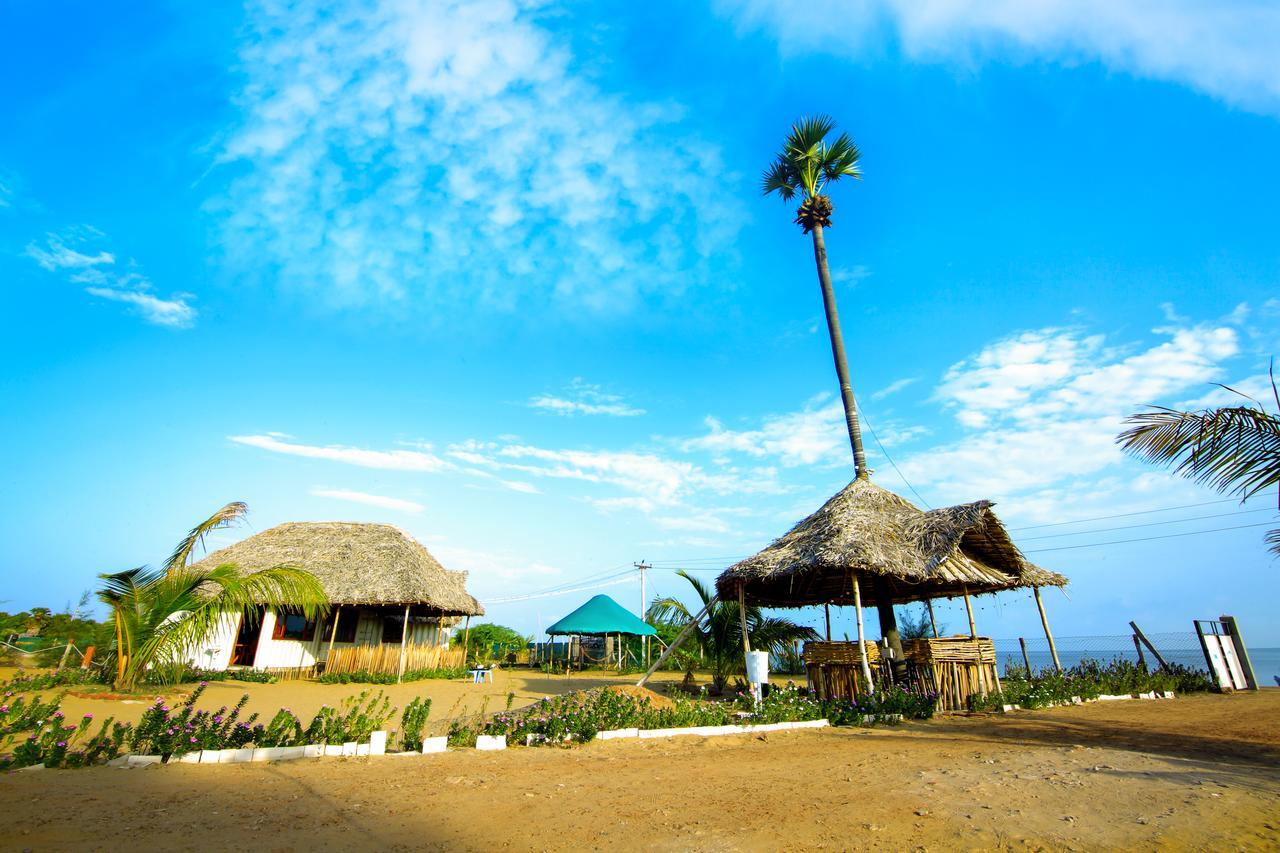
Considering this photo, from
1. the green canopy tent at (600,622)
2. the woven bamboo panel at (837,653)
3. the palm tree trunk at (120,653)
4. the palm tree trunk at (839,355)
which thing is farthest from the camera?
the green canopy tent at (600,622)

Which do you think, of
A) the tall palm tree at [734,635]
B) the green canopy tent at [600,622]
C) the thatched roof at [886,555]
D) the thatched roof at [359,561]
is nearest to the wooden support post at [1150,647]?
the thatched roof at [886,555]

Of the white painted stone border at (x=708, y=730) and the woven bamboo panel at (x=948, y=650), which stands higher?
the woven bamboo panel at (x=948, y=650)

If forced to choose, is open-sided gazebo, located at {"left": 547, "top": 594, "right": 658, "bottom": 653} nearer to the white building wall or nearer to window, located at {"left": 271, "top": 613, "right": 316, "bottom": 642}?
the white building wall

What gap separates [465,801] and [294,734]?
2.94m

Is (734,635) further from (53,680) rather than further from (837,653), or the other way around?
(53,680)

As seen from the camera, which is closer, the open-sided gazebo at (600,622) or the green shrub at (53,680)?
the green shrub at (53,680)

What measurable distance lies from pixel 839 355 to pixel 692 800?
14443 millimetres

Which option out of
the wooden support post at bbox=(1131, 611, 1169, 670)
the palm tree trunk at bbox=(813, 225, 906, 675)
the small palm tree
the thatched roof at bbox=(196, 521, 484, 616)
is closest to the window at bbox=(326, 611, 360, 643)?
the thatched roof at bbox=(196, 521, 484, 616)

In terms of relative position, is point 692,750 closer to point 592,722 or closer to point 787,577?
point 592,722

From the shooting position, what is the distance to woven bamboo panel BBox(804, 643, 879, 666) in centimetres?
1057

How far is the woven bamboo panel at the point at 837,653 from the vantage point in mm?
10570

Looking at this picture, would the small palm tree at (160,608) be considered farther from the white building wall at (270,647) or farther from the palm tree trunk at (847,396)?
the palm tree trunk at (847,396)

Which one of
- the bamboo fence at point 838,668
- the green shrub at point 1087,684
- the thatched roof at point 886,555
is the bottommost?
the green shrub at point 1087,684

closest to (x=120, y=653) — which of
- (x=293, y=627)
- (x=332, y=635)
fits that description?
(x=332, y=635)
